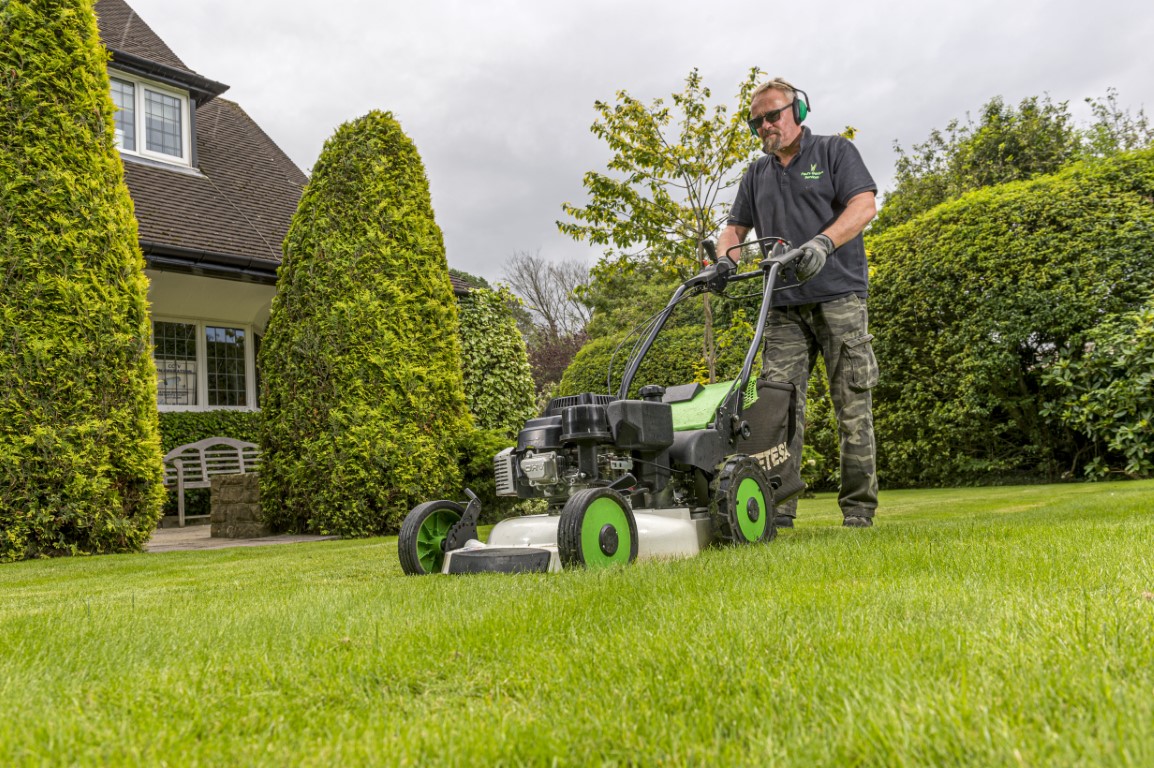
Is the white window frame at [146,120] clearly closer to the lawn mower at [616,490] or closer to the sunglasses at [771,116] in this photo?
the sunglasses at [771,116]

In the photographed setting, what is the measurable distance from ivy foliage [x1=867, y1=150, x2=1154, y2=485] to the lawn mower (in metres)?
6.13

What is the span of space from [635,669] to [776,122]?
11.9 feet

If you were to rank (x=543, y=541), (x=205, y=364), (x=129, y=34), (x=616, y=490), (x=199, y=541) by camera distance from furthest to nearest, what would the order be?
(x=129, y=34)
(x=205, y=364)
(x=199, y=541)
(x=616, y=490)
(x=543, y=541)

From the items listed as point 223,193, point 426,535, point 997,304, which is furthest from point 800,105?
point 223,193

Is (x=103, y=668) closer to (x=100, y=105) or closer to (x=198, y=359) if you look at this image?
(x=100, y=105)

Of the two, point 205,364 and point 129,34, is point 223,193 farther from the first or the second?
point 129,34

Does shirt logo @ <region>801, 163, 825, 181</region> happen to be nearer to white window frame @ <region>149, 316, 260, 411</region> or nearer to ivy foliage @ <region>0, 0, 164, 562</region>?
ivy foliage @ <region>0, 0, 164, 562</region>

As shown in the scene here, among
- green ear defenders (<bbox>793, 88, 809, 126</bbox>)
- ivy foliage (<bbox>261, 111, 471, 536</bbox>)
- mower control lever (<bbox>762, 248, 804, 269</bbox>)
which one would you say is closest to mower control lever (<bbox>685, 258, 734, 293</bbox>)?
mower control lever (<bbox>762, 248, 804, 269</bbox>)

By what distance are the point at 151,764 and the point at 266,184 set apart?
12.5 metres

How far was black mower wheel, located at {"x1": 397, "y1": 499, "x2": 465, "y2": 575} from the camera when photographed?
11.4ft

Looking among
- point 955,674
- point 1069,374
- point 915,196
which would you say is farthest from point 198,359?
point 915,196

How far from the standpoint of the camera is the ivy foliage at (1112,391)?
7941 millimetres

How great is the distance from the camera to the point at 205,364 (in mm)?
12125

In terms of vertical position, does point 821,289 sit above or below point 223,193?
below
